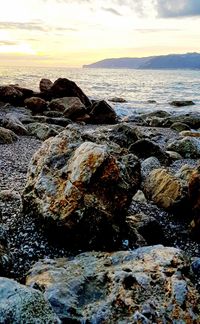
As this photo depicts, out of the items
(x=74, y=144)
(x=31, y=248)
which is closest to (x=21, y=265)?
(x=31, y=248)

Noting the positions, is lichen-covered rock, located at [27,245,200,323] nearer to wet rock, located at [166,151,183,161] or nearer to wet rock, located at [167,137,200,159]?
wet rock, located at [166,151,183,161]

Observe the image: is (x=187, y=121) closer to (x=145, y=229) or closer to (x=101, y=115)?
(x=101, y=115)

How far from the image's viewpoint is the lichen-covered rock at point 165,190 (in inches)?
310

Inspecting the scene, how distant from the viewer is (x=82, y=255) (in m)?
5.21

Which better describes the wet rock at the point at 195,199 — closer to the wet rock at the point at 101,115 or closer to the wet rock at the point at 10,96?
the wet rock at the point at 101,115

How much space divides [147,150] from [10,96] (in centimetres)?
1793

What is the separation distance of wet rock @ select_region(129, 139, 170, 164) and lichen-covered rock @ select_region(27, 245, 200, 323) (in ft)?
27.2

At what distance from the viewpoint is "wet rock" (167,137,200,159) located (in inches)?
564

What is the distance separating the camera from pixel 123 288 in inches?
163

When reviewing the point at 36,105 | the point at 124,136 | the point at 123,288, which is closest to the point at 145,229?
the point at 123,288

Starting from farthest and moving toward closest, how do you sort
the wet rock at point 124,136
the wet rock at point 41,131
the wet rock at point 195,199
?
the wet rock at point 41,131
the wet rock at point 124,136
the wet rock at point 195,199

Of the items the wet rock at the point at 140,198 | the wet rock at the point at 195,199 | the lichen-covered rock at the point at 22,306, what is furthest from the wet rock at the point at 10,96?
the lichen-covered rock at the point at 22,306

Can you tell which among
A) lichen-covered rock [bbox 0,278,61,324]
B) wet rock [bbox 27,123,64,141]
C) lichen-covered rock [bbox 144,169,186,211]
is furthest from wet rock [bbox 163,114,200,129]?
lichen-covered rock [bbox 0,278,61,324]

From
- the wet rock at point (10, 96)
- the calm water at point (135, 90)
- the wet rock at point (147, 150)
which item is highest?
the wet rock at point (10, 96)
